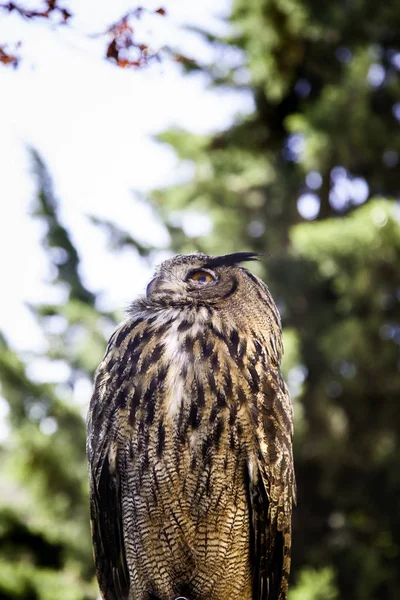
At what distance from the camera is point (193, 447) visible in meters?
1.83

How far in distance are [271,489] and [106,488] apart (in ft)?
1.72

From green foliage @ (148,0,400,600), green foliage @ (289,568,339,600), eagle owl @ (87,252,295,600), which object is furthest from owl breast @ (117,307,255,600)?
green foliage @ (148,0,400,600)

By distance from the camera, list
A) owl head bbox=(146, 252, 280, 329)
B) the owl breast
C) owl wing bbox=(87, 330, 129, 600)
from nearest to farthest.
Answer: the owl breast
owl wing bbox=(87, 330, 129, 600)
owl head bbox=(146, 252, 280, 329)

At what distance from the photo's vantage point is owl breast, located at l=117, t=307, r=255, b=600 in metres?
1.84

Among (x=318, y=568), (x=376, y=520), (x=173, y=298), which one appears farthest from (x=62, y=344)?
(x=173, y=298)

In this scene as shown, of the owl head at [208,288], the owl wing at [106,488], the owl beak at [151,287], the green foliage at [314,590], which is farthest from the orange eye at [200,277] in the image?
the green foliage at [314,590]

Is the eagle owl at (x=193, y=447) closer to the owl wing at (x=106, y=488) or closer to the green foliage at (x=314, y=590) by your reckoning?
the owl wing at (x=106, y=488)

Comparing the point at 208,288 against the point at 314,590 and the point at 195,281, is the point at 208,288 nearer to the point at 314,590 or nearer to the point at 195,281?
the point at 195,281

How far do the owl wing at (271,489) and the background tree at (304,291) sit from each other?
2972 millimetres

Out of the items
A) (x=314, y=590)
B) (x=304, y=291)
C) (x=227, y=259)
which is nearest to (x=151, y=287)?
(x=227, y=259)

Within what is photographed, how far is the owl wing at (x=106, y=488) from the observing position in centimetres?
195

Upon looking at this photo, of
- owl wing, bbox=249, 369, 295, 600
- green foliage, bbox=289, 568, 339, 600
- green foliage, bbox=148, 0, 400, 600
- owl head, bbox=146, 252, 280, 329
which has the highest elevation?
green foliage, bbox=148, 0, 400, 600

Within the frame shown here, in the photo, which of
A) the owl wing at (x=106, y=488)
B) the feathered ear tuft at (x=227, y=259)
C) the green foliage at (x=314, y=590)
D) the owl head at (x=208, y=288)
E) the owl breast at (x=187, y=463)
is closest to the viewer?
the owl breast at (x=187, y=463)

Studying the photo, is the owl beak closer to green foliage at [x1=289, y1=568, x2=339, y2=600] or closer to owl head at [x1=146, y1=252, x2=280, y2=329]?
owl head at [x1=146, y1=252, x2=280, y2=329]
